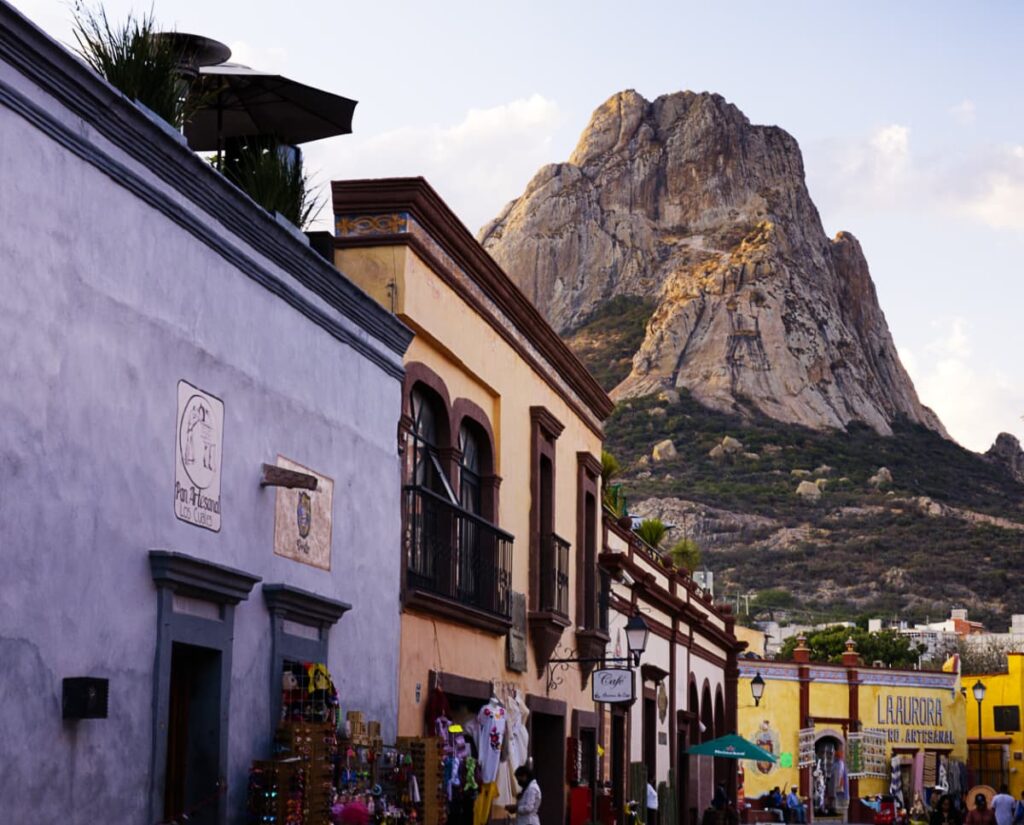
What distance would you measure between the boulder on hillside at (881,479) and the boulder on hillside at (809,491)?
5312mm

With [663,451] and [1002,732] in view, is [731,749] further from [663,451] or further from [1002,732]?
[663,451]

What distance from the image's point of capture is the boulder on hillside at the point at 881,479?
10969 cm

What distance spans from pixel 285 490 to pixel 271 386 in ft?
2.55

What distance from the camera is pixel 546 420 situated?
20734 mm

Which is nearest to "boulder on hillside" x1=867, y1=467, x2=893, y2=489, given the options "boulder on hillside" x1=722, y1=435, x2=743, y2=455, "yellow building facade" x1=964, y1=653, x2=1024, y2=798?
"boulder on hillside" x1=722, y1=435, x2=743, y2=455

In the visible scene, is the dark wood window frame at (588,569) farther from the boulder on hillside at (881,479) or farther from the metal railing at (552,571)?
the boulder on hillside at (881,479)

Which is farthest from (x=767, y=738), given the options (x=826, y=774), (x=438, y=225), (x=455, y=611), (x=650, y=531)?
(x=438, y=225)

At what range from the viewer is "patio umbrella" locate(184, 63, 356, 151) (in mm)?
13602

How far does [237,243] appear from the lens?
1144 centimetres

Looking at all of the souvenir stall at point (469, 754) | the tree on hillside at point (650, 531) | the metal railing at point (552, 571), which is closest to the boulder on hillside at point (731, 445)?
the tree on hillside at point (650, 531)

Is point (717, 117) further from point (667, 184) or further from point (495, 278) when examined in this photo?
point (495, 278)

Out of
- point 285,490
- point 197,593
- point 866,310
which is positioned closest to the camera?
point 197,593

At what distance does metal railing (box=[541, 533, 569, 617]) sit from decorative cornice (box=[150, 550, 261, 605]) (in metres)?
9.50


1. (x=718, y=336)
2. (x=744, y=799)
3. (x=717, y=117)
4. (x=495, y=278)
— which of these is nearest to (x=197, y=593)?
(x=495, y=278)
